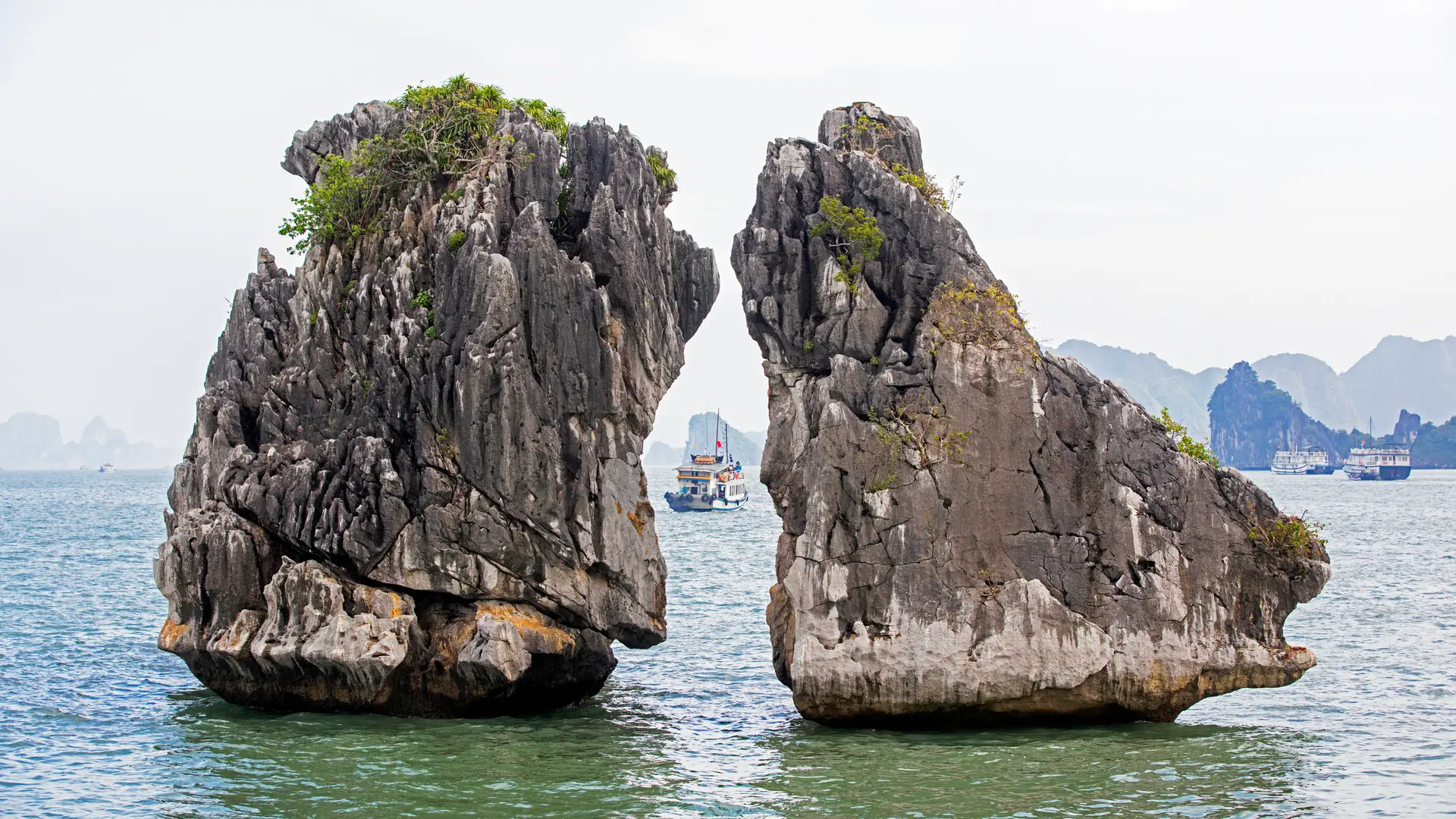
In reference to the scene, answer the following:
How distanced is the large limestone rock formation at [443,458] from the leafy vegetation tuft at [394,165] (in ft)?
1.49

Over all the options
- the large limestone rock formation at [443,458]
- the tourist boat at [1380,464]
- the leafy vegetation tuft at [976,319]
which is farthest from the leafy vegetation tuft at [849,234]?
the tourist boat at [1380,464]

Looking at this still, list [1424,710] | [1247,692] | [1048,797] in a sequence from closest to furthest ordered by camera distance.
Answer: [1048,797] < [1424,710] < [1247,692]

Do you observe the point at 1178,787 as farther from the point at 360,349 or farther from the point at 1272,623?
the point at 360,349

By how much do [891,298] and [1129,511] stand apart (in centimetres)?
627

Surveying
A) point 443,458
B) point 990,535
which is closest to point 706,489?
point 443,458

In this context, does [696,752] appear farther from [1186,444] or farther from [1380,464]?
[1380,464]

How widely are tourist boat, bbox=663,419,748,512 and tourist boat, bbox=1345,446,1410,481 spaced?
117 m

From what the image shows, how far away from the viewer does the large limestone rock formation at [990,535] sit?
80.1ft

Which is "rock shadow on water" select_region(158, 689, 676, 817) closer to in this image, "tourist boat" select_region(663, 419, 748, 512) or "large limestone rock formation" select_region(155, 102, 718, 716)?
"large limestone rock formation" select_region(155, 102, 718, 716)

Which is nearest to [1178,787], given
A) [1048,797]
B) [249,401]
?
[1048,797]

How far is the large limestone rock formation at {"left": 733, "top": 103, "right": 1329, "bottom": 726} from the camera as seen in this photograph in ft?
80.1

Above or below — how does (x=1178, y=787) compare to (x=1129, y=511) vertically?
below

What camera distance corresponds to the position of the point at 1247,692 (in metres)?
30.0

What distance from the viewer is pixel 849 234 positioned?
2658cm
